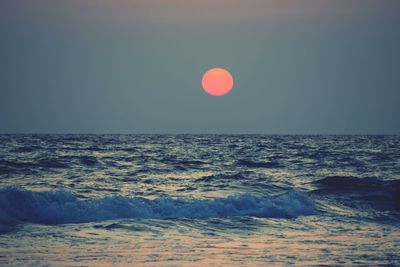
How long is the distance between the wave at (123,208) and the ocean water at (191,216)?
33 millimetres

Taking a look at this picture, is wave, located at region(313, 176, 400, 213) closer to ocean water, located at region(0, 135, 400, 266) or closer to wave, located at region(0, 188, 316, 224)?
ocean water, located at region(0, 135, 400, 266)

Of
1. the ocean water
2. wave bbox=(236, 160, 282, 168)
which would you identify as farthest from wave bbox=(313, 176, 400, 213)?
wave bbox=(236, 160, 282, 168)

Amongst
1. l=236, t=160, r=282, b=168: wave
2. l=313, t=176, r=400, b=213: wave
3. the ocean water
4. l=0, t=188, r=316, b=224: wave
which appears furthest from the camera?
l=236, t=160, r=282, b=168: wave

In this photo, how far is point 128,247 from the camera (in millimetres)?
11055

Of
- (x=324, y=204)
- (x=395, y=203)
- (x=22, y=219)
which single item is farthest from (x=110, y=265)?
(x=395, y=203)

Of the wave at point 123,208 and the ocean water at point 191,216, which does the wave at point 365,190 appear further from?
the wave at point 123,208

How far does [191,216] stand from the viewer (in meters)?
16.3

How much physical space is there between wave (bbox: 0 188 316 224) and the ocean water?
33 mm

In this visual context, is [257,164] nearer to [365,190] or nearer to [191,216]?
[365,190]

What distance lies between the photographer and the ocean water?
10344 mm

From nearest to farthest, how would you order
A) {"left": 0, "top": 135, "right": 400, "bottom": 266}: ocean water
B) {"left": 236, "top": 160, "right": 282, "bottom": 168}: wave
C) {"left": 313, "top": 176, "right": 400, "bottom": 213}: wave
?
1. {"left": 0, "top": 135, "right": 400, "bottom": 266}: ocean water
2. {"left": 313, "top": 176, "right": 400, "bottom": 213}: wave
3. {"left": 236, "top": 160, "right": 282, "bottom": 168}: wave

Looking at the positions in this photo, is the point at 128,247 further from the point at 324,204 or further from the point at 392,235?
the point at 324,204

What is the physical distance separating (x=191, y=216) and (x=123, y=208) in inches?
82.8

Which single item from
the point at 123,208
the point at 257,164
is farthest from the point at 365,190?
the point at 123,208
